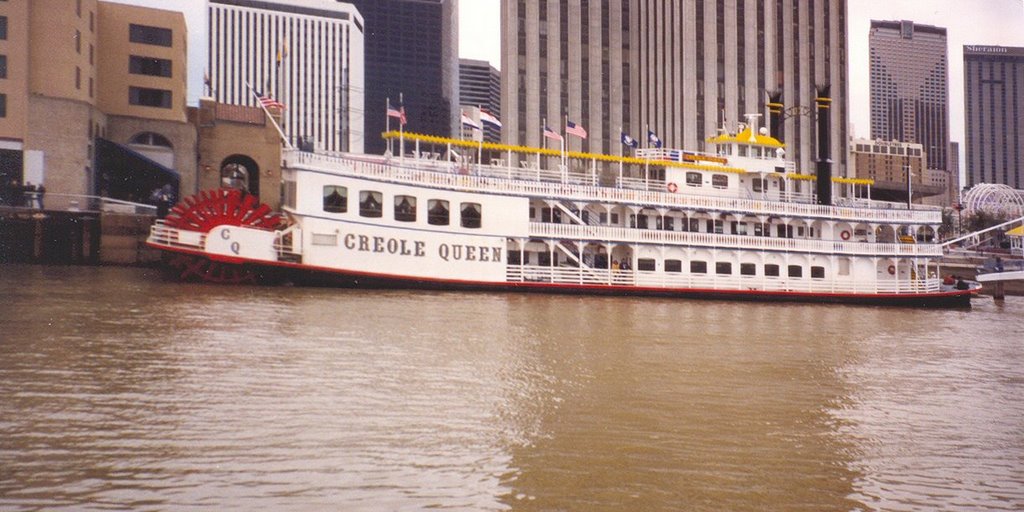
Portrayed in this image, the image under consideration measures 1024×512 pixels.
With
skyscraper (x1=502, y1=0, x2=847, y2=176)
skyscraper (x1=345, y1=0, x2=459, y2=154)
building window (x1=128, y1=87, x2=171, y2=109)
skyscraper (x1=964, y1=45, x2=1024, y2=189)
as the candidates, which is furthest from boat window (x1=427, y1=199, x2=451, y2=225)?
skyscraper (x1=964, y1=45, x2=1024, y2=189)

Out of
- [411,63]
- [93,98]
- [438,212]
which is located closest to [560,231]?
[438,212]

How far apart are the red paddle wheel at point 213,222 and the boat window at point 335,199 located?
218cm

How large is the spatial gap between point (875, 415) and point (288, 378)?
9335mm

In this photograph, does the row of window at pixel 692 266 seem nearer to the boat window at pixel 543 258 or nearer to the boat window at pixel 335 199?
the boat window at pixel 543 258

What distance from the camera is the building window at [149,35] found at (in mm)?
48688

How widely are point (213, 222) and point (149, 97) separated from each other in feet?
65.7

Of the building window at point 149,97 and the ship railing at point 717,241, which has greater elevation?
the building window at point 149,97

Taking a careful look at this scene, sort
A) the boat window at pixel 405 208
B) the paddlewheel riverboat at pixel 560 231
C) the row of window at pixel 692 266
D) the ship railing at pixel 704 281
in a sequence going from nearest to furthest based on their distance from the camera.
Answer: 1. the paddlewheel riverboat at pixel 560 231
2. the boat window at pixel 405 208
3. the ship railing at pixel 704 281
4. the row of window at pixel 692 266

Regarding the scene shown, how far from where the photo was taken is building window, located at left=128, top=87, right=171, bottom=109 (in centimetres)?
4853

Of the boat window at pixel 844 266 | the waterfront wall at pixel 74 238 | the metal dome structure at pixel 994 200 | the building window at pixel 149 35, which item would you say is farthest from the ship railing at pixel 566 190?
the metal dome structure at pixel 994 200

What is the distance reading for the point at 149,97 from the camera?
48969 mm

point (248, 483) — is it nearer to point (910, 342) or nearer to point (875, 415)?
point (875, 415)

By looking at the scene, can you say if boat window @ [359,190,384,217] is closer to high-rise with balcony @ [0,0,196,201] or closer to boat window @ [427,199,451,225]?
boat window @ [427,199,451,225]

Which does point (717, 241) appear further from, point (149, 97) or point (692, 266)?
point (149, 97)
